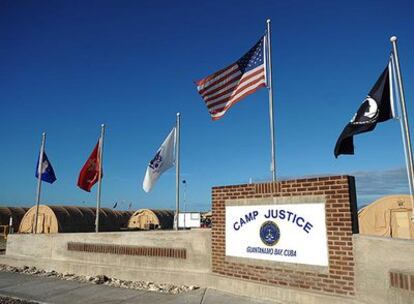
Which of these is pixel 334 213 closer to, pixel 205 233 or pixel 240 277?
pixel 240 277

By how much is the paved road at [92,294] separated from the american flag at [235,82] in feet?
16.6

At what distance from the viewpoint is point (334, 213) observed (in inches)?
323

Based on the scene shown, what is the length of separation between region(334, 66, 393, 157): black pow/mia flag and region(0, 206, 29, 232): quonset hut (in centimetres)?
3425

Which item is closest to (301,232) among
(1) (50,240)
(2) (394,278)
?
(2) (394,278)

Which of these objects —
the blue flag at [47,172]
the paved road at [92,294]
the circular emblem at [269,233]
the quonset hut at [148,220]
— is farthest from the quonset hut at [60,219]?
the circular emblem at [269,233]

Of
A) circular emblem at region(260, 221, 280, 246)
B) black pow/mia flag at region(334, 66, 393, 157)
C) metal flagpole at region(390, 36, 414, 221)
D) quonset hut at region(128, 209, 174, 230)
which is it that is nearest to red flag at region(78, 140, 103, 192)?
circular emblem at region(260, 221, 280, 246)

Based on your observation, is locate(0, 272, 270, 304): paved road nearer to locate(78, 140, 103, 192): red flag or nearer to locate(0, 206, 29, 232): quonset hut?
locate(78, 140, 103, 192): red flag

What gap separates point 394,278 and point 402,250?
1.66ft

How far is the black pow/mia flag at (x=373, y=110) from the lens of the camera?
27.3 ft

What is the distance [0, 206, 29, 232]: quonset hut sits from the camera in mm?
35656

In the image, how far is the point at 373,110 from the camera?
835cm

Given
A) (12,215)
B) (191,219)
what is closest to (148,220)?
(191,219)

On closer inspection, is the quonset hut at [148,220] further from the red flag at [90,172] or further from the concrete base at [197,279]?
the concrete base at [197,279]

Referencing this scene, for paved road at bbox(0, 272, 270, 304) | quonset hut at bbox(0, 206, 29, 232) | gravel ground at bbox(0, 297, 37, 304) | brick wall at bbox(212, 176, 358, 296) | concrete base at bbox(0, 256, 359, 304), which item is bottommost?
gravel ground at bbox(0, 297, 37, 304)
